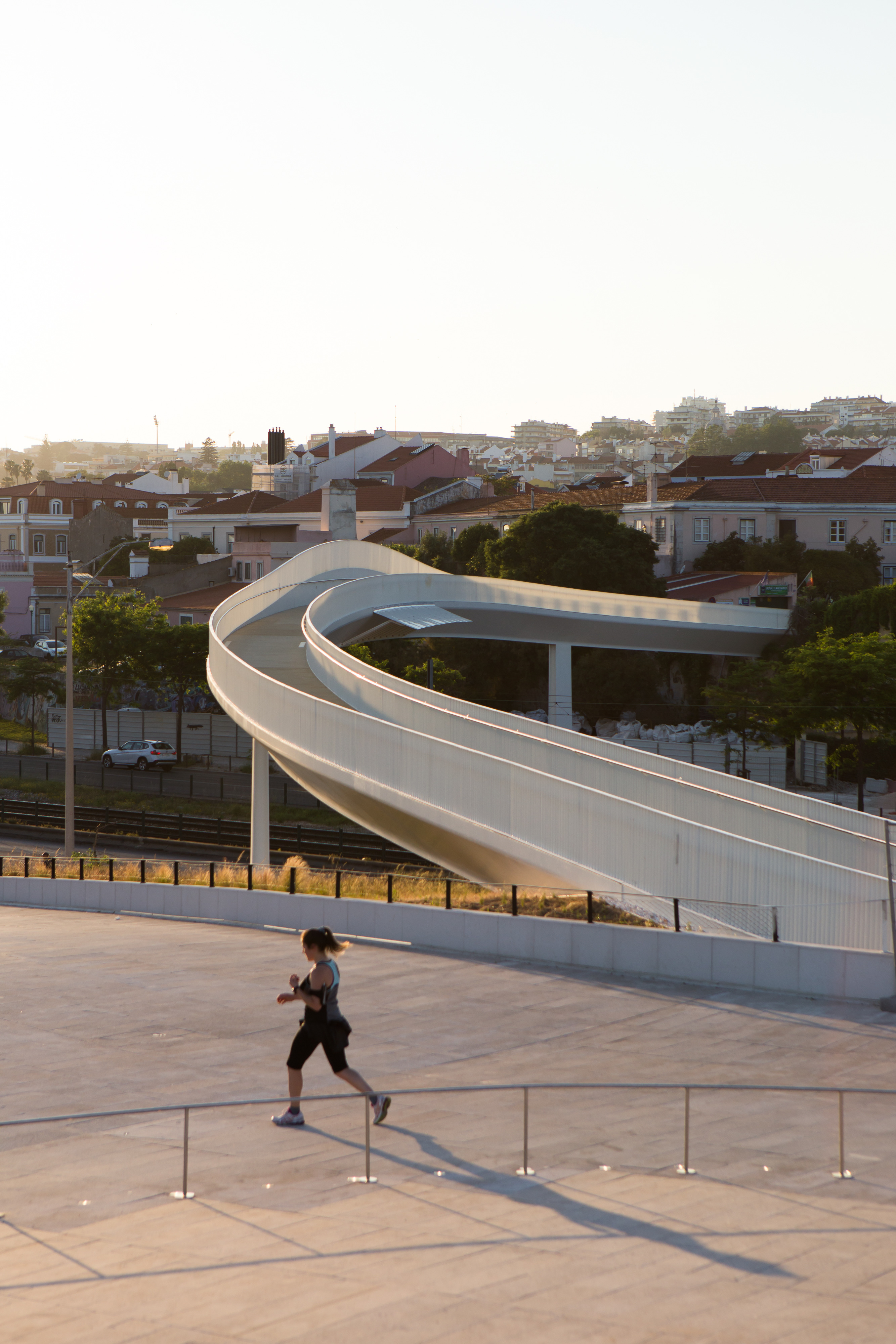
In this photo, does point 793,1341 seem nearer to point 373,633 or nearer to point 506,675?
point 373,633

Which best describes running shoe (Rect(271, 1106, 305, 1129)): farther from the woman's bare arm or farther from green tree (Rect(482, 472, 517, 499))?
green tree (Rect(482, 472, 517, 499))

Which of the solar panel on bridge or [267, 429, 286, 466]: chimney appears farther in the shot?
[267, 429, 286, 466]: chimney

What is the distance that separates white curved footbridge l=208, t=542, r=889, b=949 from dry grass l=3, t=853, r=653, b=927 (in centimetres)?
38

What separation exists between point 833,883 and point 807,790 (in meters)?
29.6

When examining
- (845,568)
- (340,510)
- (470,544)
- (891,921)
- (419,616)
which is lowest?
(891,921)

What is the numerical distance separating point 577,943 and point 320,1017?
6211mm

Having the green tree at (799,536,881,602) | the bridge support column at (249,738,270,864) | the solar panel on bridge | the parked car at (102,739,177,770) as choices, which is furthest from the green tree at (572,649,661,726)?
the bridge support column at (249,738,270,864)

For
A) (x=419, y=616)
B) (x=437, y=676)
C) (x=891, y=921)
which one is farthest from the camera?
(x=437, y=676)

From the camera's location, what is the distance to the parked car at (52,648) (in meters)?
69.7

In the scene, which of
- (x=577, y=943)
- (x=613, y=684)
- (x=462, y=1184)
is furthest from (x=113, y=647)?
(x=462, y=1184)

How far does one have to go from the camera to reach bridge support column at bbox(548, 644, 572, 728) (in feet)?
160

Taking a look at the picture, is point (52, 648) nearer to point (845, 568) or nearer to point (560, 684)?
point (560, 684)

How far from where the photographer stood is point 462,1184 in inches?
302

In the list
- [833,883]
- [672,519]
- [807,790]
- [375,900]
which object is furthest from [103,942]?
[672,519]
